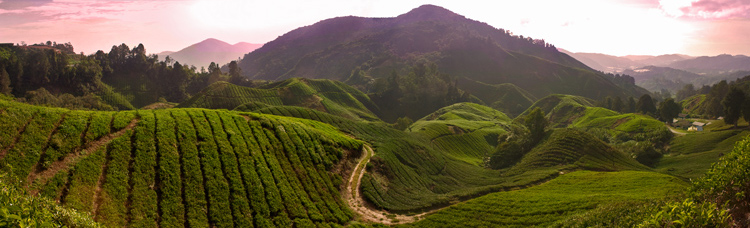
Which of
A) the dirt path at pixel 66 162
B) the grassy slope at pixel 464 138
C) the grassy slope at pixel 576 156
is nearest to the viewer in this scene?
the dirt path at pixel 66 162

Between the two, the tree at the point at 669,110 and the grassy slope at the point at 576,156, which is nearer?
the grassy slope at the point at 576,156

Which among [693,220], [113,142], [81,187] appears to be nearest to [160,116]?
[113,142]

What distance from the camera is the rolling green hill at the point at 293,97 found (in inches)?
5059

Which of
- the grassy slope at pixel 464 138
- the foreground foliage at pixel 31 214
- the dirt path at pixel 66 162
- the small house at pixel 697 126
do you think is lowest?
the grassy slope at pixel 464 138

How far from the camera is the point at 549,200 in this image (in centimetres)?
3928

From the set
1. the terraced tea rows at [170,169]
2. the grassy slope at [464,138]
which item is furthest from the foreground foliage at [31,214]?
the grassy slope at [464,138]

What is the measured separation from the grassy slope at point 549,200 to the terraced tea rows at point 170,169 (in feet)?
43.2

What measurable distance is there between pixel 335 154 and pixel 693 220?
38.7m

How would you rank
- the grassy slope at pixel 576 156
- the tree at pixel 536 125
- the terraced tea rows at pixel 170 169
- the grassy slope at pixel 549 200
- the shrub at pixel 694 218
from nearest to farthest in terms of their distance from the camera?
the shrub at pixel 694 218 < the terraced tea rows at pixel 170 169 < the grassy slope at pixel 549 200 < the grassy slope at pixel 576 156 < the tree at pixel 536 125

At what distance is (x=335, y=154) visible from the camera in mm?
48281

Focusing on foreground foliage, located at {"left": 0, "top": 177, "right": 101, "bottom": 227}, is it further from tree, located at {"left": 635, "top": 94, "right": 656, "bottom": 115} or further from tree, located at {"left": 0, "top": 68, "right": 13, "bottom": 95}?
tree, located at {"left": 635, "top": 94, "right": 656, "bottom": 115}

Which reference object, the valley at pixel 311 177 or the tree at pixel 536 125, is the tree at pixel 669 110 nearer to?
the valley at pixel 311 177

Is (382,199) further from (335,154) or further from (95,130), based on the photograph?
(95,130)

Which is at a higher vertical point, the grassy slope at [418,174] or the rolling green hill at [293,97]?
the rolling green hill at [293,97]
